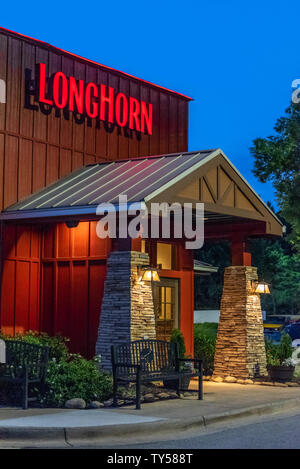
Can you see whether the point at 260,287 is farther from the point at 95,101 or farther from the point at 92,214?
the point at 95,101

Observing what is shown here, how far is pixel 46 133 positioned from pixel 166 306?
551 centimetres

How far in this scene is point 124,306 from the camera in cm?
1588

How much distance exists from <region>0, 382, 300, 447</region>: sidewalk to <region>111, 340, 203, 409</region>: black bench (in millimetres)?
483

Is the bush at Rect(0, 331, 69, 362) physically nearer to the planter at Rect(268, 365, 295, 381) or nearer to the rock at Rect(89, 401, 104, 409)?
the rock at Rect(89, 401, 104, 409)

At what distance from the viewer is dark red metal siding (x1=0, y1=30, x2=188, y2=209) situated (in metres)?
18.1

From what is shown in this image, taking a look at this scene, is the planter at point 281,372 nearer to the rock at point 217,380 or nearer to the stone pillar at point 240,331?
the stone pillar at point 240,331

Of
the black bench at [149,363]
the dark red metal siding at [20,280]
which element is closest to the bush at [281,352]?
the black bench at [149,363]

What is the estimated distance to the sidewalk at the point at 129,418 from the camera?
1084 cm

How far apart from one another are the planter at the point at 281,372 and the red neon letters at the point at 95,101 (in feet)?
25.7

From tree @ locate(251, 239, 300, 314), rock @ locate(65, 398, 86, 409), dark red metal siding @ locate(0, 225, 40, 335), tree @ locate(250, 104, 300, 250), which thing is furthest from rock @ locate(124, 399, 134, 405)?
tree @ locate(251, 239, 300, 314)

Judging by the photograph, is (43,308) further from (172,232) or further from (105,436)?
(105,436)

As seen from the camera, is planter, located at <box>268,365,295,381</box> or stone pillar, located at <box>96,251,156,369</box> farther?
planter, located at <box>268,365,295,381</box>

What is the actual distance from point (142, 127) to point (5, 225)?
571 centimetres

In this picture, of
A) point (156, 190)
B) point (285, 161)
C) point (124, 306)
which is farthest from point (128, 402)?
point (285, 161)
